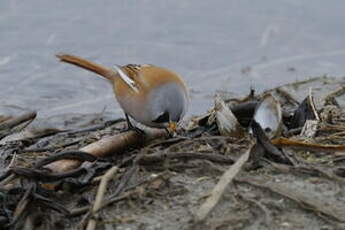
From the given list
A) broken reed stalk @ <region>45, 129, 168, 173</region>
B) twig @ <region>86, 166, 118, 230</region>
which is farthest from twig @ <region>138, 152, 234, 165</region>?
broken reed stalk @ <region>45, 129, 168, 173</region>

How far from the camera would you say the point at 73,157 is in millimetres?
5188

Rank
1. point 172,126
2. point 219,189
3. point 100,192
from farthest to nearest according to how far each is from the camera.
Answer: point 172,126 → point 100,192 → point 219,189

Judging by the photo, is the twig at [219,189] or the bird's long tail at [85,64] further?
the bird's long tail at [85,64]

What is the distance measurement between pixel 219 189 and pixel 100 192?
26.3 inches

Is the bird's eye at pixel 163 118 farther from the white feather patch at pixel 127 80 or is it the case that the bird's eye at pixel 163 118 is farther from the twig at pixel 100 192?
the twig at pixel 100 192

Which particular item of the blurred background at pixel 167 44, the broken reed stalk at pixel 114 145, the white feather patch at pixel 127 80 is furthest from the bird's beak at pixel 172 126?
the blurred background at pixel 167 44

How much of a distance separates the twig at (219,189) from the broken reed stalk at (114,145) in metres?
1.04

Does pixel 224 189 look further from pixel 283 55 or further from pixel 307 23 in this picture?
pixel 307 23

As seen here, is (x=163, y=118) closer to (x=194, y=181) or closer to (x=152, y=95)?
(x=152, y=95)

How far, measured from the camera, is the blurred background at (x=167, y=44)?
9.78 metres

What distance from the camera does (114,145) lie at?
5.53 m

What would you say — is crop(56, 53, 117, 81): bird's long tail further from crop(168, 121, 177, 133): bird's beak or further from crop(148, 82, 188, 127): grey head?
crop(168, 121, 177, 133): bird's beak

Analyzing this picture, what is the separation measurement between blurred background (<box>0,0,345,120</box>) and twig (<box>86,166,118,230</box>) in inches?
171

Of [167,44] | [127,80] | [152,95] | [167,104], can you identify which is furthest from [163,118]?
[167,44]
